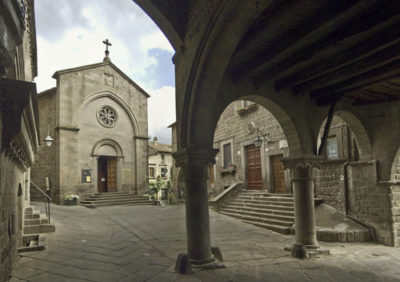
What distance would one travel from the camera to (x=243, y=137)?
13344mm

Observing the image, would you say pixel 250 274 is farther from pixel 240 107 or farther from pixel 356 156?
pixel 240 107

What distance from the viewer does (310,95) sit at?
620 centimetres

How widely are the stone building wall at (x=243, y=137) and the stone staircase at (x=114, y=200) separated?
12.9 ft

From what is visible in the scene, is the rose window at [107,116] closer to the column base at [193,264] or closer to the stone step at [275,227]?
the stone step at [275,227]

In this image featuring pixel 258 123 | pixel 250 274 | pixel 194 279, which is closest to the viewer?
pixel 194 279

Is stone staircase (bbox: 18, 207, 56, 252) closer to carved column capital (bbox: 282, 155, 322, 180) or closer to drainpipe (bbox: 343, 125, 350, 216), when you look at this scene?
carved column capital (bbox: 282, 155, 322, 180)

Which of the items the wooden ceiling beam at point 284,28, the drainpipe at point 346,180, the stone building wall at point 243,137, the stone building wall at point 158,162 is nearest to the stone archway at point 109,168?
the stone building wall at point 243,137

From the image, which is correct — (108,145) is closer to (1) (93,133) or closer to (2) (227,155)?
(1) (93,133)

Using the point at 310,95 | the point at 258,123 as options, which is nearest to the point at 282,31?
the point at 310,95

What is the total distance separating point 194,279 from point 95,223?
17.8ft

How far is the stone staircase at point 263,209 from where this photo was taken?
840 cm

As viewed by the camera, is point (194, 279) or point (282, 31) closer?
point (194, 279)

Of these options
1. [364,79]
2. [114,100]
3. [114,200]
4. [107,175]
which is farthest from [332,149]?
[114,100]

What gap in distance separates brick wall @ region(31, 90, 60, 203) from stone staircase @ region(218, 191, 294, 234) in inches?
346
